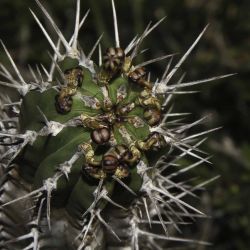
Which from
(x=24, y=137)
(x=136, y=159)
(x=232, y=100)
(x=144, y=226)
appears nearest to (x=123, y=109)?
(x=136, y=159)

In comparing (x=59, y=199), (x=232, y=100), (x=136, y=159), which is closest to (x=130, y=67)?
(x=136, y=159)

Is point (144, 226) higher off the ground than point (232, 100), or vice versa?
point (144, 226)

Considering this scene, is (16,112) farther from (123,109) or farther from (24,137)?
(123,109)

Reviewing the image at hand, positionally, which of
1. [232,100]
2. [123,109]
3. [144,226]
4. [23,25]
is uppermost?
[123,109]

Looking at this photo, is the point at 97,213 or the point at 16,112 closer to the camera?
the point at 97,213

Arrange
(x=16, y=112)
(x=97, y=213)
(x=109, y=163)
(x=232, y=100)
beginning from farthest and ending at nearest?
(x=232, y=100), (x=16, y=112), (x=97, y=213), (x=109, y=163)

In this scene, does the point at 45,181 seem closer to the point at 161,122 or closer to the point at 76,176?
the point at 76,176

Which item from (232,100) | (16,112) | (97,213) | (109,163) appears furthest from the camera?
(232,100)
